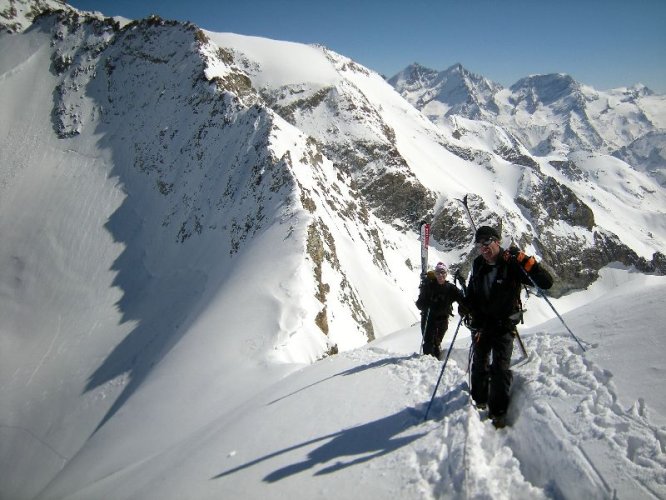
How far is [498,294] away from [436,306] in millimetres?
4287

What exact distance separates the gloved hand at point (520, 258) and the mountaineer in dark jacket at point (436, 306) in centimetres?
393

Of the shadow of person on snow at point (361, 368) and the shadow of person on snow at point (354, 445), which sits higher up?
the shadow of person on snow at point (354, 445)

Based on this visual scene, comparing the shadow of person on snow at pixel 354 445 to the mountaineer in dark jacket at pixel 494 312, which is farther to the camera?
the mountaineer in dark jacket at pixel 494 312

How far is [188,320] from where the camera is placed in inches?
880

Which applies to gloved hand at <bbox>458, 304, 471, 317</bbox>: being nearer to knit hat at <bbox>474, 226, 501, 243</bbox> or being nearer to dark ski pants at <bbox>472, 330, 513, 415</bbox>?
dark ski pants at <bbox>472, 330, 513, 415</bbox>

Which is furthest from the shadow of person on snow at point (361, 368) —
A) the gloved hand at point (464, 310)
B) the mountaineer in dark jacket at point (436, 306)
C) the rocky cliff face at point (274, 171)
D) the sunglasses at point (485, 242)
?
the rocky cliff face at point (274, 171)

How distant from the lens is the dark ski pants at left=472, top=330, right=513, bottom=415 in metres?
5.24

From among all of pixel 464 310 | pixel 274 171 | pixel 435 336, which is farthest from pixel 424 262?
pixel 274 171

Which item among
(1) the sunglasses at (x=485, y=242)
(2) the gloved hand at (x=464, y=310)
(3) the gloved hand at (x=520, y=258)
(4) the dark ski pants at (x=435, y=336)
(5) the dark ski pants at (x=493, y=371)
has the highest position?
(1) the sunglasses at (x=485, y=242)

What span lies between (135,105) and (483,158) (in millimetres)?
96401

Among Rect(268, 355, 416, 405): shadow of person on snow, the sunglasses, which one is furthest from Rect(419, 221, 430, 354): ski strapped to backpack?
the sunglasses

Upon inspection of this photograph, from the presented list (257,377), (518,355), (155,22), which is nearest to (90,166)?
(155,22)

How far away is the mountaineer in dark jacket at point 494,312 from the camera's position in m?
5.29

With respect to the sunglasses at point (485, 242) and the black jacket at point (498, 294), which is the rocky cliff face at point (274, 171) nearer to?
the black jacket at point (498, 294)
